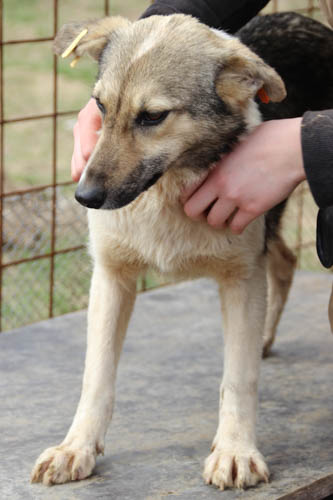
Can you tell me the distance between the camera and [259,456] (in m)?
2.32

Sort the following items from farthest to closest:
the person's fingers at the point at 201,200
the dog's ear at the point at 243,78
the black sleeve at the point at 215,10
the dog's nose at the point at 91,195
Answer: the black sleeve at the point at 215,10 < the person's fingers at the point at 201,200 < the dog's ear at the point at 243,78 < the dog's nose at the point at 91,195

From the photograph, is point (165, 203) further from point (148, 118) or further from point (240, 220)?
point (148, 118)

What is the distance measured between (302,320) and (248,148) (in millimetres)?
1555

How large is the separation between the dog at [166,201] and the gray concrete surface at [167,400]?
0.09 metres

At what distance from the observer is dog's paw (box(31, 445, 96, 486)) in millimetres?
2262

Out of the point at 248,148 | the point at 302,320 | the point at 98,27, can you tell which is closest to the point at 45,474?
the point at 248,148

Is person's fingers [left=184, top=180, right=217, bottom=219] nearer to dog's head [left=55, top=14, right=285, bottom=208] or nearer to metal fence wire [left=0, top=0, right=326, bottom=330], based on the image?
dog's head [left=55, top=14, right=285, bottom=208]

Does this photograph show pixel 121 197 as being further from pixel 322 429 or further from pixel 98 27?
pixel 322 429

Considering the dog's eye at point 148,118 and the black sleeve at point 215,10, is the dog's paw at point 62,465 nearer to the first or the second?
the dog's eye at point 148,118

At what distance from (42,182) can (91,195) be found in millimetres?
3757

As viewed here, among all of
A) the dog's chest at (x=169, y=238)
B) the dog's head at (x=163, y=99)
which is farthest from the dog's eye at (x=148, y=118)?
the dog's chest at (x=169, y=238)

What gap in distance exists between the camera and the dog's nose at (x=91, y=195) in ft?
6.51

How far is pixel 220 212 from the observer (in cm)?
221

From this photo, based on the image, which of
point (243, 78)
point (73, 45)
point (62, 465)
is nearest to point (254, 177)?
point (243, 78)
